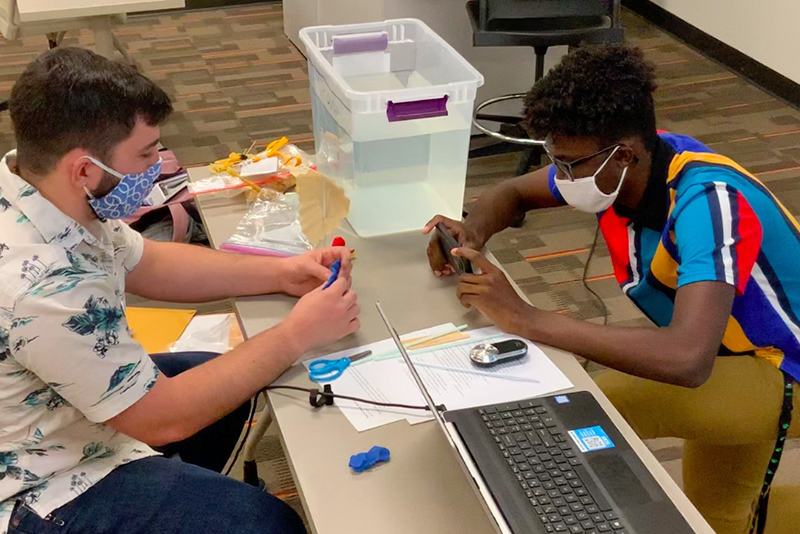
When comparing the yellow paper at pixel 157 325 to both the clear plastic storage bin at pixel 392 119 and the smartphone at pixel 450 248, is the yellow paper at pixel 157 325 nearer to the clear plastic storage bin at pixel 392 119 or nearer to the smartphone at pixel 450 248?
the clear plastic storage bin at pixel 392 119

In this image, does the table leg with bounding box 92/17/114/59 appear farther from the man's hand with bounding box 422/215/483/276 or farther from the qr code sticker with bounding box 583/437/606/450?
the qr code sticker with bounding box 583/437/606/450

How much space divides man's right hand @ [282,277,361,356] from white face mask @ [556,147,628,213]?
1.39ft

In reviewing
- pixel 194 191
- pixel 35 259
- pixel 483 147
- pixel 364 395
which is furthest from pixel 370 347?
pixel 483 147

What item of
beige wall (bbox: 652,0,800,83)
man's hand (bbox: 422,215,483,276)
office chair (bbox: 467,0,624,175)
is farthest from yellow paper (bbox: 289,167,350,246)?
beige wall (bbox: 652,0,800,83)

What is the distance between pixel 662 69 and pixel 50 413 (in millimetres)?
3781

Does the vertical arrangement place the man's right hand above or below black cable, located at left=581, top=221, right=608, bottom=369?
above

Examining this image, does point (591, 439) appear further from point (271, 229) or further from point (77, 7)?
point (77, 7)

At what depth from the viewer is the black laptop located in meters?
0.94

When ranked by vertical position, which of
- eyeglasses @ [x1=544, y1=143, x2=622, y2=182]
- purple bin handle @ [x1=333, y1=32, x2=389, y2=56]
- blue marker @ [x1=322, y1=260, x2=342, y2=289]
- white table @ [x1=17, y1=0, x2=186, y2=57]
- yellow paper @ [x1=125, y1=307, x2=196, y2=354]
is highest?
purple bin handle @ [x1=333, y1=32, x2=389, y2=56]

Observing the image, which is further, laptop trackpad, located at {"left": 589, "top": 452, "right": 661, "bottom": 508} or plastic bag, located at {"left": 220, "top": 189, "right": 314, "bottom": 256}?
plastic bag, located at {"left": 220, "top": 189, "right": 314, "bottom": 256}

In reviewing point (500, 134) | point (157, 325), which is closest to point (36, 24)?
point (157, 325)

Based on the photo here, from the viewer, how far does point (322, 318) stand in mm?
1245

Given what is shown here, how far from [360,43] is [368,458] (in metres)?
1.02

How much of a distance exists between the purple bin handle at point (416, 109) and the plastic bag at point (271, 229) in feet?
0.95
